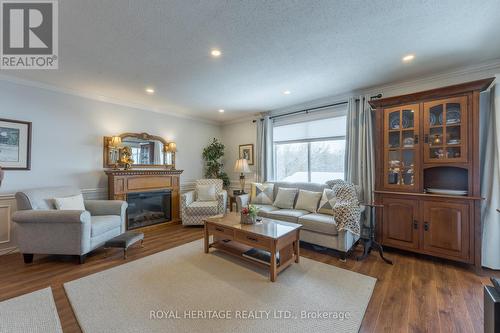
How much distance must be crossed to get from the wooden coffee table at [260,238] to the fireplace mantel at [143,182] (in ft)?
6.62

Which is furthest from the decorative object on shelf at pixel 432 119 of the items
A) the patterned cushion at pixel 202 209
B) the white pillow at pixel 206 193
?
the white pillow at pixel 206 193

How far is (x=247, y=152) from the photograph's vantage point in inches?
221

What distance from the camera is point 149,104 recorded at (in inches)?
180

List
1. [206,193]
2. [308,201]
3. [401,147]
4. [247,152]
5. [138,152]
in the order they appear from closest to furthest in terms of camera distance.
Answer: [401,147]
[308,201]
[138,152]
[206,193]
[247,152]

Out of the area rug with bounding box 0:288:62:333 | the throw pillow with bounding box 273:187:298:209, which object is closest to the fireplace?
the area rug with bounding box 0:288:62:333

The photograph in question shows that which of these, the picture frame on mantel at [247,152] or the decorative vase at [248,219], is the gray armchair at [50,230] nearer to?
the decorative vase at [248,219]

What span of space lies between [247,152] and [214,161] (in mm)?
937

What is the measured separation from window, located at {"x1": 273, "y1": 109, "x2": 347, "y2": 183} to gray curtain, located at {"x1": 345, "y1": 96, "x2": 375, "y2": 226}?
0.82 ft

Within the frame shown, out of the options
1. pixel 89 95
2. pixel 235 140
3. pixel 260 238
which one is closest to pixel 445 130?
pixel 260 238

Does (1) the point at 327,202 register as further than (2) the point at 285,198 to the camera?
No

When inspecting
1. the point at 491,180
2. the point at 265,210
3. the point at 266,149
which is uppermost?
the point at 266,149

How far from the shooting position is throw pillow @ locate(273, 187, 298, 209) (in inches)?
157

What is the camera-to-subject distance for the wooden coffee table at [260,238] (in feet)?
7.86

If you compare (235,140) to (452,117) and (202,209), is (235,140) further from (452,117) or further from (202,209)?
(452,117)
